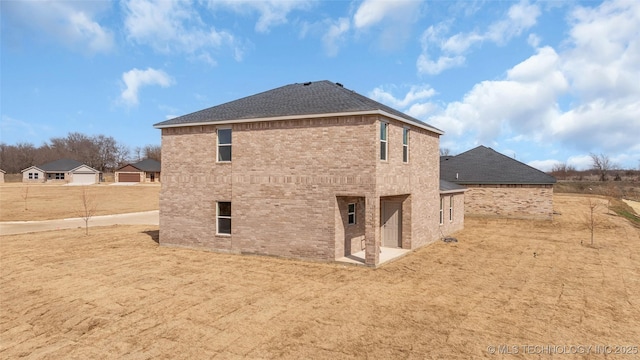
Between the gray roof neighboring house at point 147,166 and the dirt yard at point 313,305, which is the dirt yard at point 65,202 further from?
the gray roof neighboring house at point 147,166

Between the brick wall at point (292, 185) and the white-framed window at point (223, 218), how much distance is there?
9.1 inches

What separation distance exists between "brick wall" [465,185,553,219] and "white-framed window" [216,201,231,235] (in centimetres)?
2302

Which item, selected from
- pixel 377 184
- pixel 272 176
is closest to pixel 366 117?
pixel 377 184

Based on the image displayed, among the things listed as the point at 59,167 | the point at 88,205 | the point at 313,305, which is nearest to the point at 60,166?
the point at 59,167

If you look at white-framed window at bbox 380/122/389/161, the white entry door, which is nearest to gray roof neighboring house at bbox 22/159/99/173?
the white entry door

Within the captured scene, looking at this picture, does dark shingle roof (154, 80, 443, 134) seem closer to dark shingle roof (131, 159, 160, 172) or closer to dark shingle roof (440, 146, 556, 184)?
dark shingle roof (440, 146, 556, 184)

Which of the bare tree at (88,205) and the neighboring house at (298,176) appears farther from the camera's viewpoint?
the bare tree at (88,205)

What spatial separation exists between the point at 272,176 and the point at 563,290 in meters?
11.1

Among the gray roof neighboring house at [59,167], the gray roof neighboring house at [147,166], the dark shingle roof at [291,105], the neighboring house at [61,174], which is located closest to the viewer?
the dark shingle roof at [291,105]

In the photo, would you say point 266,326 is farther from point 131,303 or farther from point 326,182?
point 326,182

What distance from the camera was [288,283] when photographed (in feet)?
38.9

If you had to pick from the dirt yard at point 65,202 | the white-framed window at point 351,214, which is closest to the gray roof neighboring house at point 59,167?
the dirt yard at point 65,202

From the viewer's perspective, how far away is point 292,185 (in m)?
15.3

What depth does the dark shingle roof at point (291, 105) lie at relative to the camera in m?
14.8
